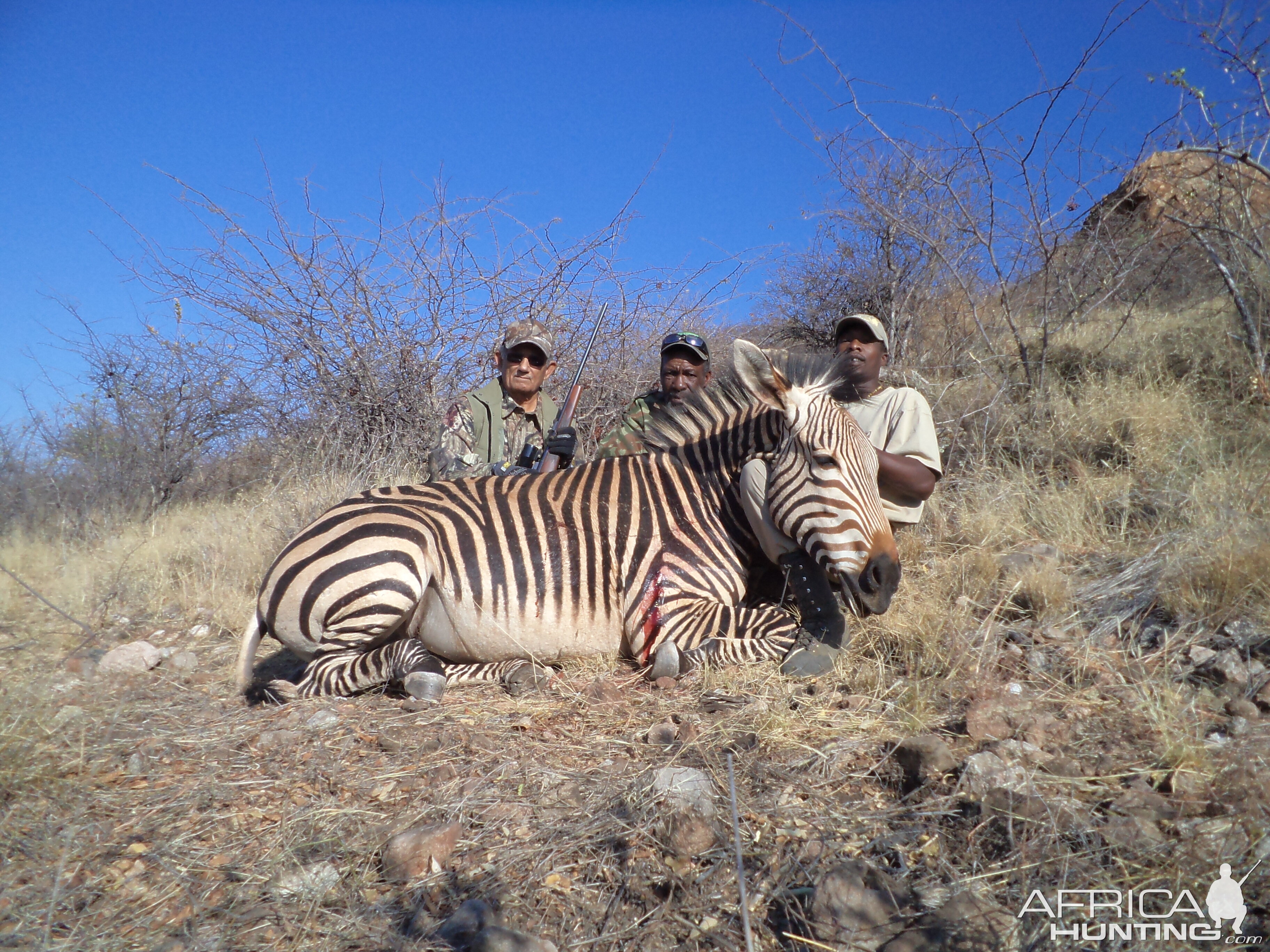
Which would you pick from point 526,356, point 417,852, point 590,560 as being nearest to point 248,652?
point 590,560

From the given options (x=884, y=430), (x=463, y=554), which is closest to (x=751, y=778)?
(x=463, y=554)

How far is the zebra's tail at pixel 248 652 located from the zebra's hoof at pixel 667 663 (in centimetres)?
202

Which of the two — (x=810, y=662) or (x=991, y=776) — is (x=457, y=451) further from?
(x=991, y=776)

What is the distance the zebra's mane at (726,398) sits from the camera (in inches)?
147

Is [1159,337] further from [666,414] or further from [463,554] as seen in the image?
[463,554]

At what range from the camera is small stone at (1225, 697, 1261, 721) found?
2463 mm

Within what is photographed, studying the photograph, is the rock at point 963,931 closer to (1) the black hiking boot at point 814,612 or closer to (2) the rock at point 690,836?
(2) the rock at point 690,836

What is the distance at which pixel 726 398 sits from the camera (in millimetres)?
4086

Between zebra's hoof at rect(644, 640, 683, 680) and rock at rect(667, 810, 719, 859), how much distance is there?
1.32m

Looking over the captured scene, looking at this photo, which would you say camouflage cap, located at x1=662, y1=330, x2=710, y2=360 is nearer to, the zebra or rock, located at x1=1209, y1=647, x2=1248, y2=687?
the zebra

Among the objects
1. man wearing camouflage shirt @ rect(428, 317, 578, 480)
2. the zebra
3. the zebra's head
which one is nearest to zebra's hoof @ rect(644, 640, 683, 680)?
the zebra

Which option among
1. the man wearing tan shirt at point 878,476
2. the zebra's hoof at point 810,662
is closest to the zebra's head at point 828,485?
the man wearing tan shirt at point 878,476

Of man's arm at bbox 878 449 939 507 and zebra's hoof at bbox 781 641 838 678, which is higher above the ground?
man's arm at bbox 878 449 939 507

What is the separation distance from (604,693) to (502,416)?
10.9 ft
